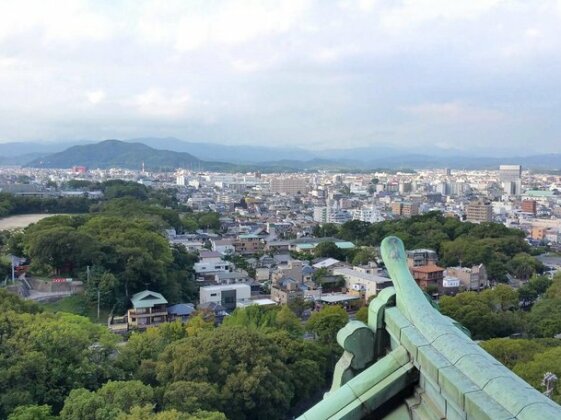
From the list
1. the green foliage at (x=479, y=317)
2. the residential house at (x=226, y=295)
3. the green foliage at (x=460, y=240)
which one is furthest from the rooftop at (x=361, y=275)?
the residential house at (x=226, y=295)

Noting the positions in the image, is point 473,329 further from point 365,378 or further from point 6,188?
point 6,188

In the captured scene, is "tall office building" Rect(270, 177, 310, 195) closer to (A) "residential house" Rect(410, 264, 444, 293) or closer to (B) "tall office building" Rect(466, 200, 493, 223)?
(B) "tall office building" Rect(466, 200, 493, 223)

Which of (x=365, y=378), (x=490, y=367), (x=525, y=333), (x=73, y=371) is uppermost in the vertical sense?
(x=490, y=367)

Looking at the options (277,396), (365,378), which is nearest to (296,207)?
(277,396)

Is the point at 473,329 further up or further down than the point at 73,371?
further down

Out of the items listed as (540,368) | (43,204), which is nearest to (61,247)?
(540,368)

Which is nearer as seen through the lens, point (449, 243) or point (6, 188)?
point (449, 243)
